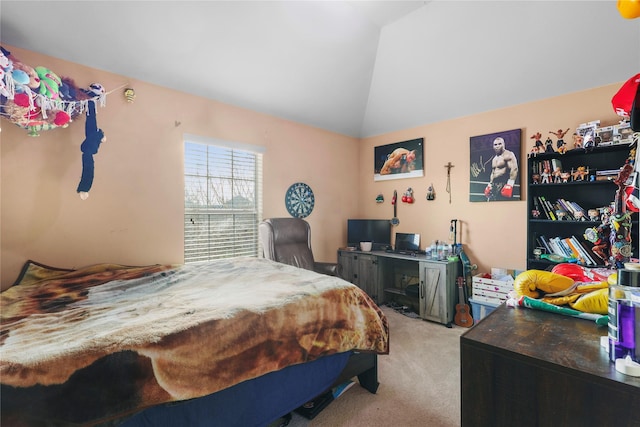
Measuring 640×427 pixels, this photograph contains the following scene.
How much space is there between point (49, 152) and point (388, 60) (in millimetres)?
3372

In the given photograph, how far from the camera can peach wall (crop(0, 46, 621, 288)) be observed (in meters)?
2.21

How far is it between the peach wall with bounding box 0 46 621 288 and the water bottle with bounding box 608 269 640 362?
271 cm

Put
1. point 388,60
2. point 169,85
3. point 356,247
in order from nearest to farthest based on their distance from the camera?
1. point 169,85
2. point 388,60
3. point 356,247

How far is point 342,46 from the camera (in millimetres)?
3023

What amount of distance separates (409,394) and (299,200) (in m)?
2.57

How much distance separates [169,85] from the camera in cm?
282

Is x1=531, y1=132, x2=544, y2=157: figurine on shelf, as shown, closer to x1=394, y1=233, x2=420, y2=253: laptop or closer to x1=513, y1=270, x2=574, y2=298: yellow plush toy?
x1=394, y1=233, x2=420, y2=253: laptop

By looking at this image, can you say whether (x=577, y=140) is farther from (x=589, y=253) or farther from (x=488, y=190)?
(x=589, y=253)

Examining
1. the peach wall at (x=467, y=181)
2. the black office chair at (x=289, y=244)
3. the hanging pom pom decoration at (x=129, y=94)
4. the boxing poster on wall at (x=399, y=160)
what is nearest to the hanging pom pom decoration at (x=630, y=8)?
the peach wall at (x=467, y=181)

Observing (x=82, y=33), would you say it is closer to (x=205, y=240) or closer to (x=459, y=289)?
(x=205, y=240)

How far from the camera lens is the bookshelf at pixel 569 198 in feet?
8.48

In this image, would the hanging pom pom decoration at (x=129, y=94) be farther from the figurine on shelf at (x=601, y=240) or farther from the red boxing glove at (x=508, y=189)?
the figurine on shelf at (x=601, y=240)

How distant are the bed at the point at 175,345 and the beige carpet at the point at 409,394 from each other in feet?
0.57

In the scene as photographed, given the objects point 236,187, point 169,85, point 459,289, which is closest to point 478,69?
point 459,289
